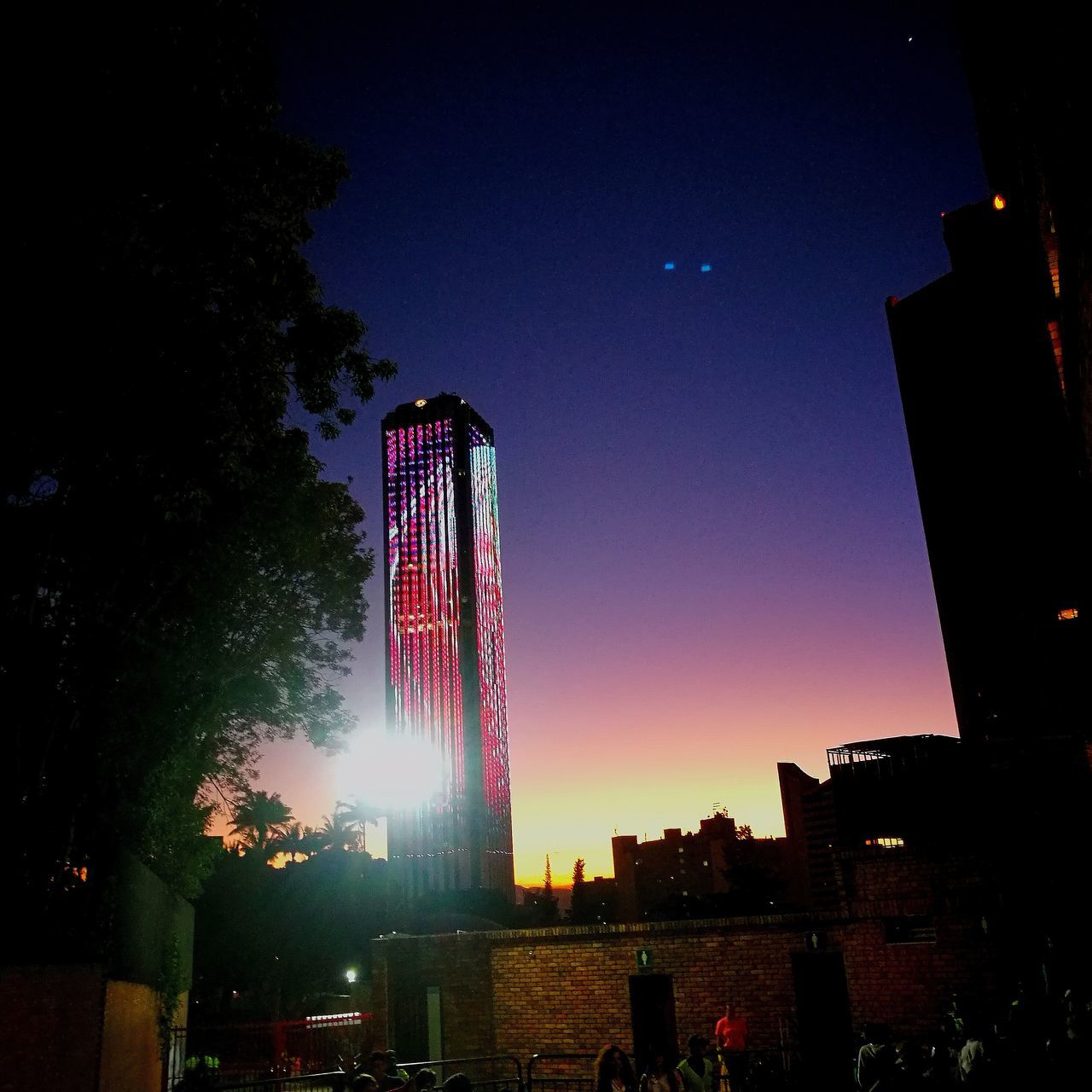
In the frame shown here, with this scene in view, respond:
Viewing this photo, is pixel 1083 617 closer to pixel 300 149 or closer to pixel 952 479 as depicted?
pixel 300 149

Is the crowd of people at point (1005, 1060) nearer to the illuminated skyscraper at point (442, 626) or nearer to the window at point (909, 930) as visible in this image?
the window at point (909, 930)

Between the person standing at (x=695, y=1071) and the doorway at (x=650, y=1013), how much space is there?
6277 mm

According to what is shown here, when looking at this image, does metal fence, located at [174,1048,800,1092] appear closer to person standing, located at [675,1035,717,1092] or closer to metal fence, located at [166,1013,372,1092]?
metal fence, located at [166,1013,372,1092]

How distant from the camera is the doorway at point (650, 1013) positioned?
52.0 feet

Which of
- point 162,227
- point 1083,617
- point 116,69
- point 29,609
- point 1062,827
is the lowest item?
point 1062,827

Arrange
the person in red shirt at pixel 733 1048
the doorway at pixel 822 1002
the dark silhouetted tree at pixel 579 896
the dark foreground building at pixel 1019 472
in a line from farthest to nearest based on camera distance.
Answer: the dark silhouetted tree at pixel 579 896, the doorway at pixel 822 1002, the person in red shirt at pixel 733 1048, the dark foreground building at pixel 1019 472

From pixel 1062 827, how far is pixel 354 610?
12558 mm

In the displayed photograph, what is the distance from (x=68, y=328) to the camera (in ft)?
29.0

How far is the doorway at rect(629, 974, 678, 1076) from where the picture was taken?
15.9 metres

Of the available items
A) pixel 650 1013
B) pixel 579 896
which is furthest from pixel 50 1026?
pixel 579 896

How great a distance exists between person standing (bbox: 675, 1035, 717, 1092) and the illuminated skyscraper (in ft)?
258

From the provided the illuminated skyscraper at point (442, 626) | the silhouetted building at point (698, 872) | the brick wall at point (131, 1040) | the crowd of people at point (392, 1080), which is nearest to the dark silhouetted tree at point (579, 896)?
the silhouetted building at point (698, 872)

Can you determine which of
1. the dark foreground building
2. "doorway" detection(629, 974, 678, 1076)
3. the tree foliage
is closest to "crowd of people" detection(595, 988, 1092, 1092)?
the dark foreground building

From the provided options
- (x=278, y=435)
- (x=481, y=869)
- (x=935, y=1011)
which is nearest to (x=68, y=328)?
(x=278, y=435)
